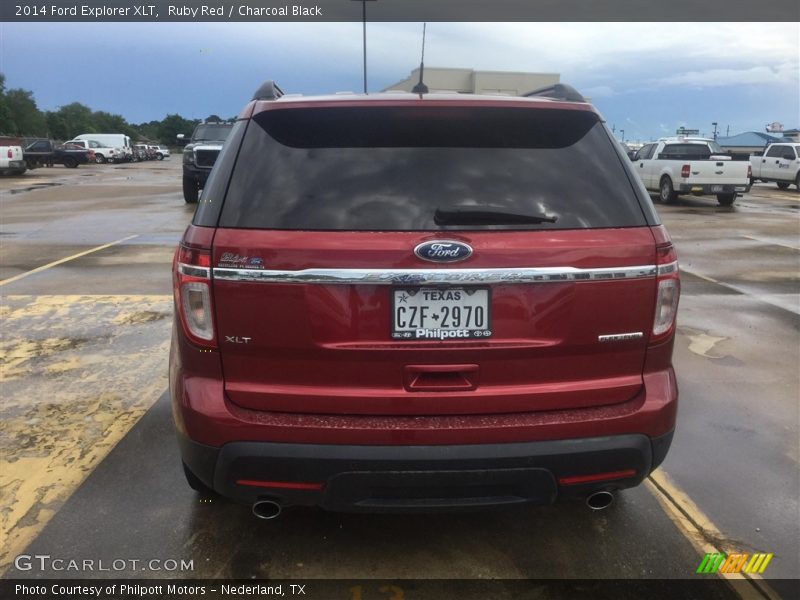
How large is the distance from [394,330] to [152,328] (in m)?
4.32

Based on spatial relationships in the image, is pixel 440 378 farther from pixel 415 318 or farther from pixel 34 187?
pixel 34 187

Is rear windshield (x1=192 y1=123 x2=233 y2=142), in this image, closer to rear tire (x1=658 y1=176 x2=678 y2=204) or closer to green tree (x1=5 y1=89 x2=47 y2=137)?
rear tire (x1=658 y1=176 x2=678 y2=204)

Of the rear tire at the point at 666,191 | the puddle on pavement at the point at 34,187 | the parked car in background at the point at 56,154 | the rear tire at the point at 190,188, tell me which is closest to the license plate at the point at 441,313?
the rear tire at the point at 190,188

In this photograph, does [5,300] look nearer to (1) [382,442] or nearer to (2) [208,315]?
(2) [208,315]

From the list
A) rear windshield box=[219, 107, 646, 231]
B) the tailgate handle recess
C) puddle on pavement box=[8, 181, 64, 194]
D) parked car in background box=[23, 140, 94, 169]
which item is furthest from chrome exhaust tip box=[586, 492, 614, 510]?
parked car in background box=[23, 140, 94, 169]

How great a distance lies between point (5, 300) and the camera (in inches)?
271

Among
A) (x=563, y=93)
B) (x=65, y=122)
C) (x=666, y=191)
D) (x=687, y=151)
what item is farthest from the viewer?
(x=65, y=122)

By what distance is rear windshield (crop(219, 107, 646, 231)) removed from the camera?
2281 millimetres

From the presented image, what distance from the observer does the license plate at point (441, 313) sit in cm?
222

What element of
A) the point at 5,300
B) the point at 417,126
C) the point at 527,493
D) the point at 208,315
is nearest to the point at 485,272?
the point at 417,126

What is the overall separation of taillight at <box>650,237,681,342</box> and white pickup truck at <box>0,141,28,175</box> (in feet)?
106

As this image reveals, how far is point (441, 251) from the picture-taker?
2193 mm

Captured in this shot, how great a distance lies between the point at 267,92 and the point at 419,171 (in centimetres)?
88

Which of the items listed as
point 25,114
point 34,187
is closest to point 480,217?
point 34,187
